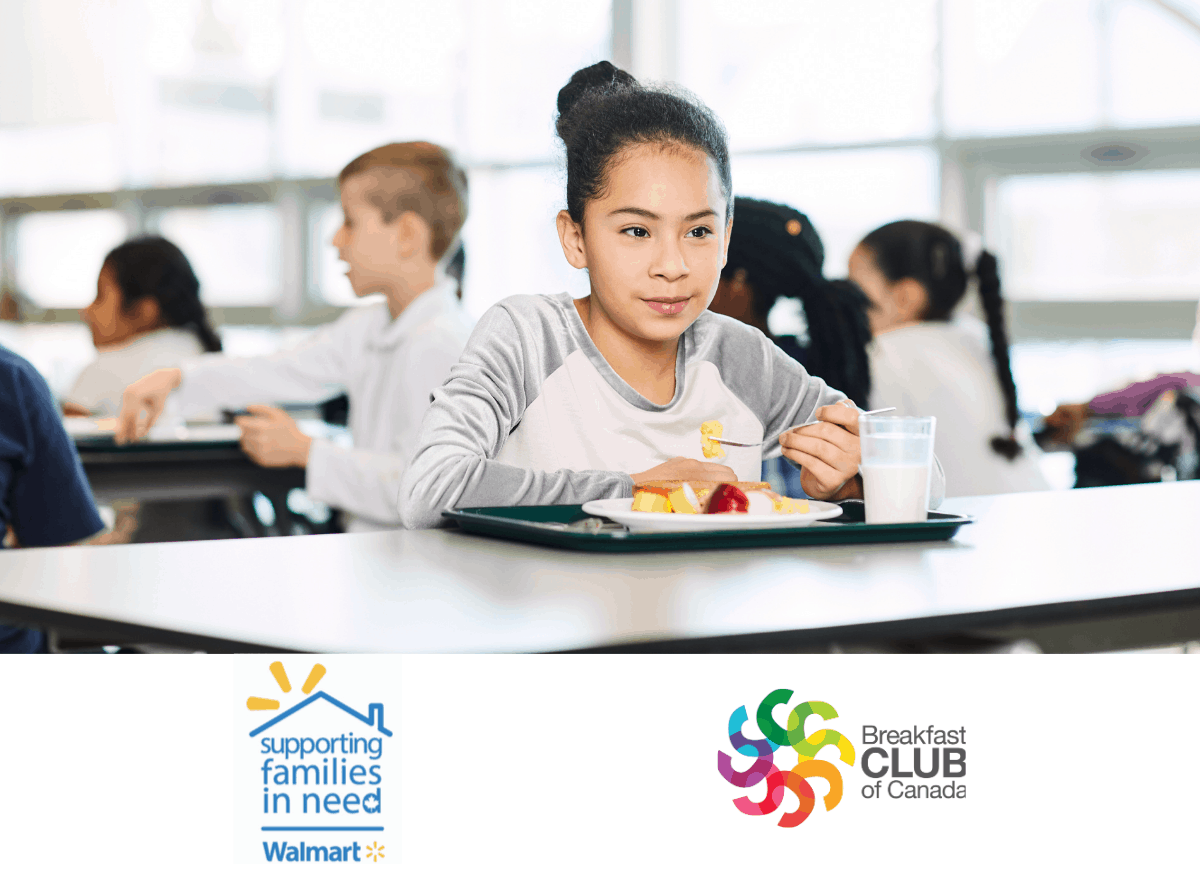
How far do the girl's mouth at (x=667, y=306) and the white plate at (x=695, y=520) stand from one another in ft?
1.40

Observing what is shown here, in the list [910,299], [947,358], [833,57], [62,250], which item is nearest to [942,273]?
[910,299]

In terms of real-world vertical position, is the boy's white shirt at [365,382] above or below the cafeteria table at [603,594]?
above

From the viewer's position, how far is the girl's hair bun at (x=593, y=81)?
127cm

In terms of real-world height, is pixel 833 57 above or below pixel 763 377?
above

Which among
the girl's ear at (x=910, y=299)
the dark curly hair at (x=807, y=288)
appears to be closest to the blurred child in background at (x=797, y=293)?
the dark curly hair at (x=807, y=288)

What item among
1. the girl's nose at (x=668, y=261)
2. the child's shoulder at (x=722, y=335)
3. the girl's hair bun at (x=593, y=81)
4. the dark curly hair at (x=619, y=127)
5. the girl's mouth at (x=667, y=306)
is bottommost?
the child's shoulder at (x=722, y=335)

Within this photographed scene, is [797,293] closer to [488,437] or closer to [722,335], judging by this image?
[722,335]

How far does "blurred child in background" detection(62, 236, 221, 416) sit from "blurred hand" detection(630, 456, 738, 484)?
229 centimetres

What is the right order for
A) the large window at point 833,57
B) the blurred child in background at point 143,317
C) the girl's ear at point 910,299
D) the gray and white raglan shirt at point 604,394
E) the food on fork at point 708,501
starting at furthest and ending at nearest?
Answer: the large window at point 833,57, the blurred child in background at point 143,317, the girl's ear at point 910,299, the gray and white raglan shirt at point 604,394, the food on fork at point 708,501

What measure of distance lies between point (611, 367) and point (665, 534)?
51 cm

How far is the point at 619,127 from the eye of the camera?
124cm

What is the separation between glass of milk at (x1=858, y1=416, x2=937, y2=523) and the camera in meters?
0.85

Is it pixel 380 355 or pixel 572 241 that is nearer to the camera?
pixel 572 241

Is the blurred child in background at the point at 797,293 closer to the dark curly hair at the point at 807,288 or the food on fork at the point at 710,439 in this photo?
the dark curly hair at the point at 807,288
